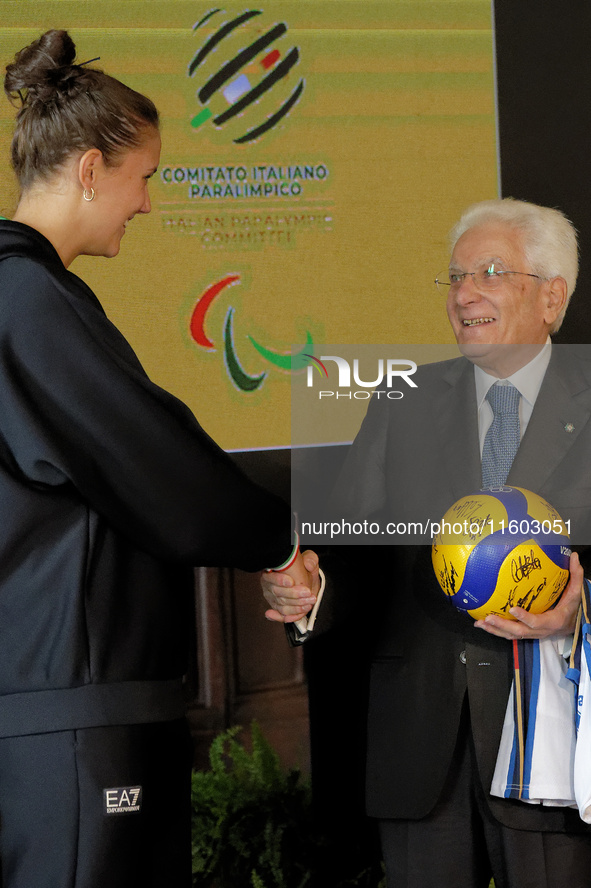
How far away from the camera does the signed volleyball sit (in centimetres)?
187

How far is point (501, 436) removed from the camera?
2.23m

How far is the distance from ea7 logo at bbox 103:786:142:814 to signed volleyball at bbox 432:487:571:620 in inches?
28.9

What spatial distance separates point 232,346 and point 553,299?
1111mm

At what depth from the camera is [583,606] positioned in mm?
1942

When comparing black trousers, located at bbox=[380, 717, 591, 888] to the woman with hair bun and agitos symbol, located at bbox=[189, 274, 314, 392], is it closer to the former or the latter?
the woman with hair bun

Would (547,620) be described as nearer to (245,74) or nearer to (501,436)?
(501,436)

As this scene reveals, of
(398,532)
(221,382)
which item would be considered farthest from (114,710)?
(221,382)

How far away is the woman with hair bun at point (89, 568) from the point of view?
159 centimetres

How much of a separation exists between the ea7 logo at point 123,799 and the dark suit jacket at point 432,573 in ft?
2.24

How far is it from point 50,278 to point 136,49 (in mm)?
1743

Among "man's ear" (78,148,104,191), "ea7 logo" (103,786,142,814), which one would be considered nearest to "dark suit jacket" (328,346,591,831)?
"ea7 logo" (103,786,142,814)

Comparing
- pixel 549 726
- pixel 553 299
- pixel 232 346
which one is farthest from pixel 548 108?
pixel 549 726

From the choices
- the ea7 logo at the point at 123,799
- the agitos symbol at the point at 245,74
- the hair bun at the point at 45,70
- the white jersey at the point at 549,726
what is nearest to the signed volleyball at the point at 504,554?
the white jersey at the point at 549,726

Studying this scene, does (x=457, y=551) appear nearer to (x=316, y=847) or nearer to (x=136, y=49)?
(x=316, y=847)
